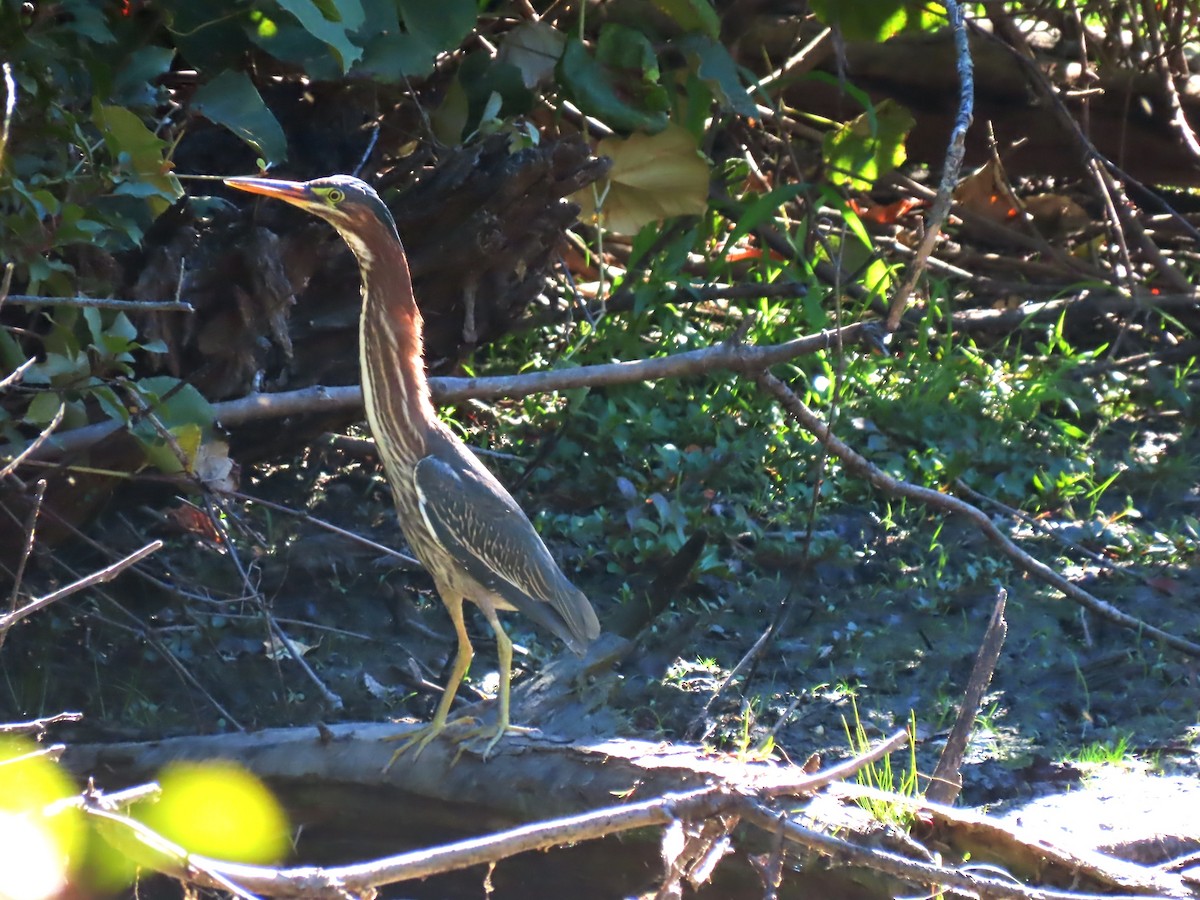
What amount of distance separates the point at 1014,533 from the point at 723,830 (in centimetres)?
302

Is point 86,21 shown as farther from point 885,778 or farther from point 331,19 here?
point 885,778

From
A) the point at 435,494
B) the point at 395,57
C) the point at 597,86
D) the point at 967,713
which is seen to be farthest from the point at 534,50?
the point at 967,713

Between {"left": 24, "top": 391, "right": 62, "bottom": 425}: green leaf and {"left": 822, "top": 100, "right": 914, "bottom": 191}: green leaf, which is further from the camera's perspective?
{"left": 822, "top": 100, "right": 914, "bottom": 191}: green leaf

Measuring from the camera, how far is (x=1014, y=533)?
473 cm

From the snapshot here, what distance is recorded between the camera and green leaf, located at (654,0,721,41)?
4.41 m

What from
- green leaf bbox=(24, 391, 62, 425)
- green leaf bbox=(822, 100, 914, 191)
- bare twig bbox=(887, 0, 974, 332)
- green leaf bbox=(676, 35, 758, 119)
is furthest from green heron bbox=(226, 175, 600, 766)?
green leaf bbox=(822, 100, 914, 191)

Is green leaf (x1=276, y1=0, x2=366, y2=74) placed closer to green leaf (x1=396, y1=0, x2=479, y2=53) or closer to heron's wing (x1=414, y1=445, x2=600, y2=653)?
green leaf (x1=396, y1=0, x2=479, y2=53)

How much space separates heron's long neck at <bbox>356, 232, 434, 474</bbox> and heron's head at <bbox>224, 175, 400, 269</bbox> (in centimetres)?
3

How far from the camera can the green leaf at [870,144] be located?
5.32 meters

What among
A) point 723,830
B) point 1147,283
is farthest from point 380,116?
point 1147,283

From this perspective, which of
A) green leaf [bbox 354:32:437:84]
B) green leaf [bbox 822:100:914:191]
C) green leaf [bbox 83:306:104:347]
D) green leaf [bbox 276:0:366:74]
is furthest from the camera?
green leaf [bbox 822:100:914:191]

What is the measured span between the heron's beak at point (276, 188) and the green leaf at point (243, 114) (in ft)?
0.40

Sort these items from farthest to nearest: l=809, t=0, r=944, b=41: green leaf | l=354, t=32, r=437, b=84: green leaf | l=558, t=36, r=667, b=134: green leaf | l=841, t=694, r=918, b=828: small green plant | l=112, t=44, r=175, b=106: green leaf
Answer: l=809, t=0, r=944, b=41: green leaf, l=558, t=36, r=667, b=134: green leaf, l=354, t=32, r=437, b=84: green leaf, l=112, t=44, r=175, b=106: green leaf, l=841, t=694, r=918, b=828: small green plant

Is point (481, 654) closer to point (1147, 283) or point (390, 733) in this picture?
point (390, 733)
